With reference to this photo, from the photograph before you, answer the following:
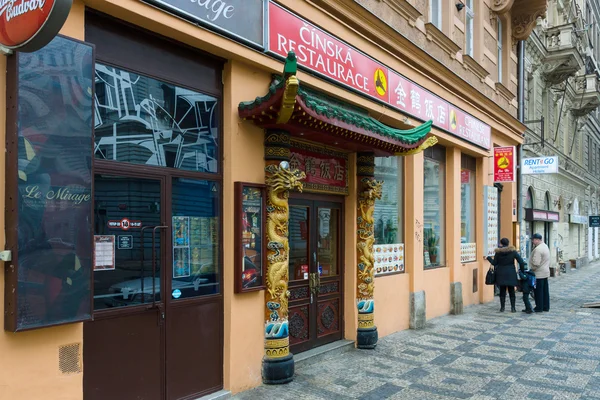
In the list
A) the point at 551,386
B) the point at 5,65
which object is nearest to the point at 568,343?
the point at 551,386

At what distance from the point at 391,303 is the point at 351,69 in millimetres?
3906

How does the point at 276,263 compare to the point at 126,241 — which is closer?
the point at 126,241

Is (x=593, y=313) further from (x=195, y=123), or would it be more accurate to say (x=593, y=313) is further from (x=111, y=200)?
(x=111, y=200)

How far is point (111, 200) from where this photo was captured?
4434mm

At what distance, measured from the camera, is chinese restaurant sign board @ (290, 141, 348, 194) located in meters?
6.81

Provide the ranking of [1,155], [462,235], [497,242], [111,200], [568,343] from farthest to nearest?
[497,242] → [462,235] → [568,343] → [111,200] → [1,155]

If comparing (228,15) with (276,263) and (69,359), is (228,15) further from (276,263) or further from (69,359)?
(69,359)

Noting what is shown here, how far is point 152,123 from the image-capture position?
16.1 feet

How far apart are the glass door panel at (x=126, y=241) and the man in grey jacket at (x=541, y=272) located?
9102 millimetres

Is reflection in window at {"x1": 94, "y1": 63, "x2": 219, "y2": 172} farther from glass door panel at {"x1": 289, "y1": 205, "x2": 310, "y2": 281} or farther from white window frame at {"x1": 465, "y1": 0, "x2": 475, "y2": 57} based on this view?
white window frame at {"x1": 465, "y1": 0, "x2": 475, "y2": 57}

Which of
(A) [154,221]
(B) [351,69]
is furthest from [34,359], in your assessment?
(B) [351,69]

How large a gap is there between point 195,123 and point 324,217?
278cm

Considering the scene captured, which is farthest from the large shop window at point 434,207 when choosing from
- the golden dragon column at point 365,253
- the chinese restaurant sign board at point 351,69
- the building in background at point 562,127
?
the building in background at point 562,127

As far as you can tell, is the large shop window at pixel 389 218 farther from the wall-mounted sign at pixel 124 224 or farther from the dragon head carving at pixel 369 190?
the wall-mounted sign at pixel 124 224
